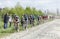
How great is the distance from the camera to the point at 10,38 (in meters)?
15.6

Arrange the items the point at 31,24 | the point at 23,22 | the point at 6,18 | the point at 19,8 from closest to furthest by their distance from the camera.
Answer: the point at 6,18
the point at 23,22
the point at 31,24
the point at 19,8

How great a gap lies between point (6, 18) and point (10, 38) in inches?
181

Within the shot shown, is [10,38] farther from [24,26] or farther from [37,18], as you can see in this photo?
[37,18]

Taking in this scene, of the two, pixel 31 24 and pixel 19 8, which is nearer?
pixel 31 24

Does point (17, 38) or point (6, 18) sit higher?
point (6, 18)

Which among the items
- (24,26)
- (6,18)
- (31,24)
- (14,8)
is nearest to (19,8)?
(14,8)

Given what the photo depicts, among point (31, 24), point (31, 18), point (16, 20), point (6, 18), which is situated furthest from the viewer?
point (31, 24)

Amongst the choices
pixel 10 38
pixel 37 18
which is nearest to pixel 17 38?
pixel 10 38

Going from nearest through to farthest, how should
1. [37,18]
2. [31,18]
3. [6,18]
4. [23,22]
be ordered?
[6,18]
[23,22]
[31,18]
[37,18]

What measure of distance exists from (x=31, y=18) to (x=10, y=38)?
13355mm

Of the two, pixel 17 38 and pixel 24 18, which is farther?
pixel 24 18

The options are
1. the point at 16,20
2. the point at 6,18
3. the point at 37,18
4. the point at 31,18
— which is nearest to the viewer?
the point at 6,18

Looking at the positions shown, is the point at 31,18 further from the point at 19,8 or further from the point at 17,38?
the point at 19,8

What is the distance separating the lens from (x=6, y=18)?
65.3 ft
